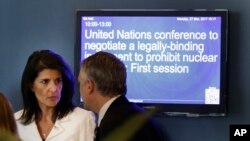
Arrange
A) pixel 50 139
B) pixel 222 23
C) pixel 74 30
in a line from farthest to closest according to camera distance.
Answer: pixel 74 30, pixel 222 23, pixel 50 139

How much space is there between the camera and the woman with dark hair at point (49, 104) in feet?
6.68

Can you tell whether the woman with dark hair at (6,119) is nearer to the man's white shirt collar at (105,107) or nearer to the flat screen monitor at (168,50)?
the man's white shirt collar at (105,107)

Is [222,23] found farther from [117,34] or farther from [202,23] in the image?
[117,34]

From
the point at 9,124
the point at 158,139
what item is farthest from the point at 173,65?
the point at 9,124

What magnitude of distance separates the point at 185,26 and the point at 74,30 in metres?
0.80

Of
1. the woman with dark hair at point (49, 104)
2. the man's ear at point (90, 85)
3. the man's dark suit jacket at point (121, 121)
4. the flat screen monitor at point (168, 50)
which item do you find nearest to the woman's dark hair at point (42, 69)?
the woman with dark hair at point (49, 104)

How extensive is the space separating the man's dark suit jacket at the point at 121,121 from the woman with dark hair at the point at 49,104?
1.54ft

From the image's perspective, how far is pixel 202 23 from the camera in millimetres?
3084

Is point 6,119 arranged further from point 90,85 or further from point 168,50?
point 168,50

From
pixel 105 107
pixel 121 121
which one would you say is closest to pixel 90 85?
pixel 105 107

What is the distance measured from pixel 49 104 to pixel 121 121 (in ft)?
2.30

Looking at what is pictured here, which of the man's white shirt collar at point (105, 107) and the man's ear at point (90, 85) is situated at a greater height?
the man's ear at point (90, 85)

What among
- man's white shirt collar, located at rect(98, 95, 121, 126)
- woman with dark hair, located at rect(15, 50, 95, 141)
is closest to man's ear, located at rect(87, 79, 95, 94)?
man's white shirt collar, located at rect(98, 95, 121, 126)

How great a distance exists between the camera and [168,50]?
10.3ft
